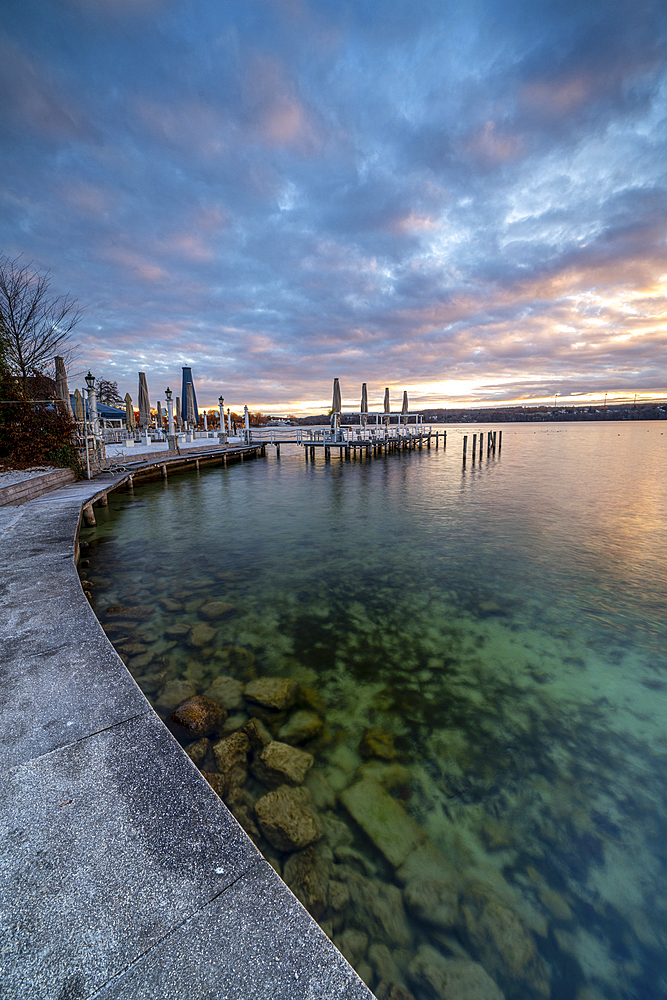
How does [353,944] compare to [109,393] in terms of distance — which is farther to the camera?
[109,393]

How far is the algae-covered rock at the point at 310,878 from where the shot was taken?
7.95 feet

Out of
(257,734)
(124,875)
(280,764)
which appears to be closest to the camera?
(124,875)

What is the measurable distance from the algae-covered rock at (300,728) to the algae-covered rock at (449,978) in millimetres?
1722

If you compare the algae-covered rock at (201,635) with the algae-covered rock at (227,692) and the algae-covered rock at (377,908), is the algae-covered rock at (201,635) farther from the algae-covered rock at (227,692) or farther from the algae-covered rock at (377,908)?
the algae-covered rock at (377,908)

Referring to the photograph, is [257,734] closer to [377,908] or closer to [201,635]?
[377,908]

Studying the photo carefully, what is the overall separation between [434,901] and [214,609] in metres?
4.66

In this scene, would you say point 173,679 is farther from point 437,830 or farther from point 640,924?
point 640,924

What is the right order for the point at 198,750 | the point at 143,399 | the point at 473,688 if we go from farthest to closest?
the point at 143,399 → the point at 473,688 → the point at 198,750

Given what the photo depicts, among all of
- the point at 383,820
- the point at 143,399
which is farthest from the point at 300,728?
the point at 143,399

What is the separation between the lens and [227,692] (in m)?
4.33

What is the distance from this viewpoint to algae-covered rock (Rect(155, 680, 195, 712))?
4090 millimetres

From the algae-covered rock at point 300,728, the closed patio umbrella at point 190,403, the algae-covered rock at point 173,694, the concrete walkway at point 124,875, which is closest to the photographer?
the concrete walkway at point 124,875

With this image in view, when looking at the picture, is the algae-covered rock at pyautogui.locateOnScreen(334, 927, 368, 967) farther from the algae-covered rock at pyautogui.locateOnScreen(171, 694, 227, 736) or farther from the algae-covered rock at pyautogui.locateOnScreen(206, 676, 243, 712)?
the algae-covered rock at pyautogui.locateOnScreen(206, 676, 243, 712)

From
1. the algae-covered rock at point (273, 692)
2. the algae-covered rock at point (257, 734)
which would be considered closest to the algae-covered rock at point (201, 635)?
the algae-covered rock at point (273, 692)
